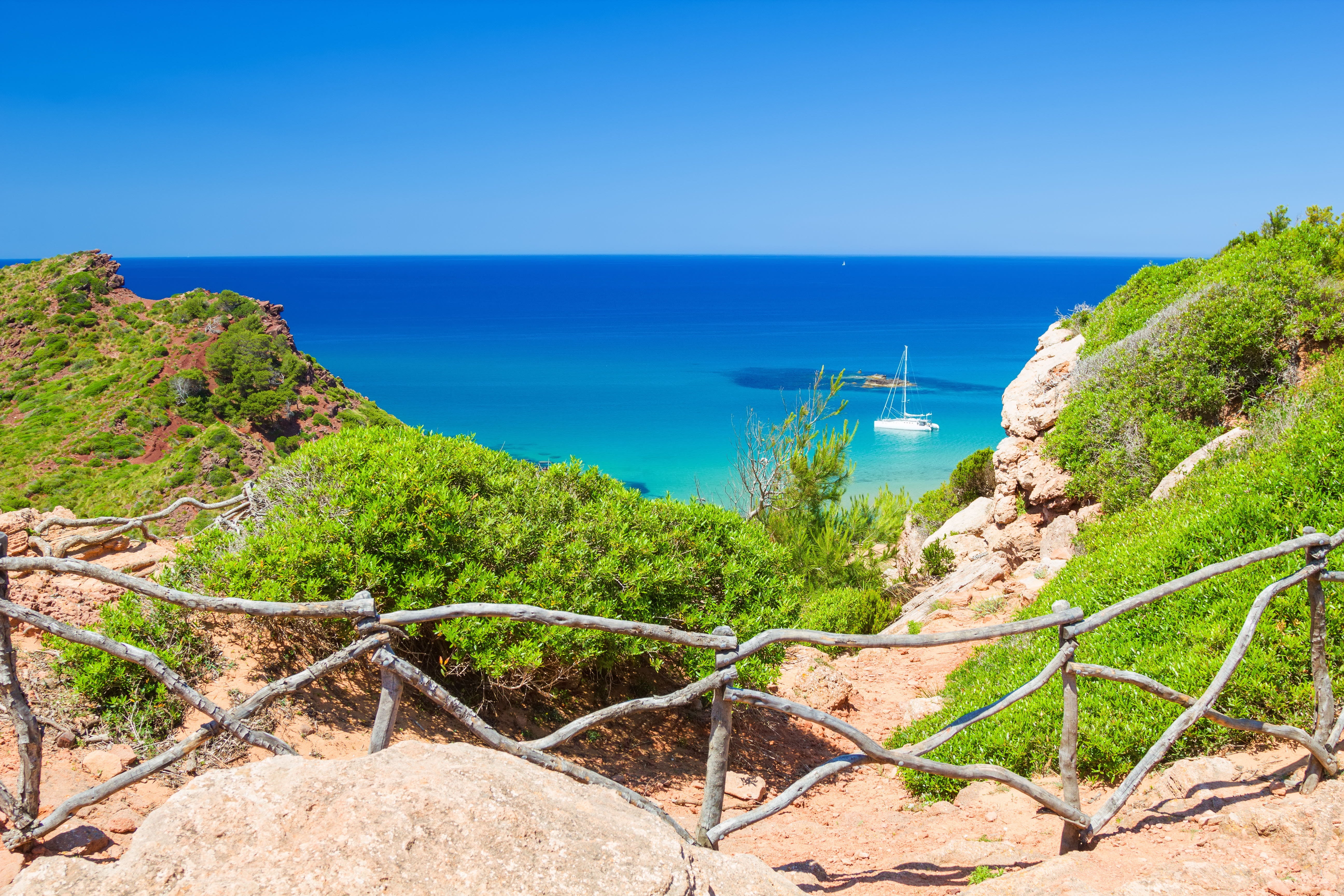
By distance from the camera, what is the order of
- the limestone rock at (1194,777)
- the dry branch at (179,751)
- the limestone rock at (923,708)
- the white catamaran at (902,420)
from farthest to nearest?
the white catamaran at (902,420) → the limestone rock at (923,708) → the limestone rock at (1194,777) → the dry branch at (179,751)

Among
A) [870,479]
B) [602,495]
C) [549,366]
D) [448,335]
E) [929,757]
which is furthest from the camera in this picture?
[448,335]

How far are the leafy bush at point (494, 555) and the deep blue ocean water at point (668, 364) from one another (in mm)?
16667

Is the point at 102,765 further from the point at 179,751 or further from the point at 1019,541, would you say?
the point at 1019,541

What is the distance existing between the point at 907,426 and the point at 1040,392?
137ft

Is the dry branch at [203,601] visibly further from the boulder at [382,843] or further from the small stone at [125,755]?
the small stone at [125,755]

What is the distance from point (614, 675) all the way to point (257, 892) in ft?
15.3

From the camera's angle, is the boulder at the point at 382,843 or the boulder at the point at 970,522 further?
the boulder at the point at 970,522

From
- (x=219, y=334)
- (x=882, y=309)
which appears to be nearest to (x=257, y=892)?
(x=219, y=334)

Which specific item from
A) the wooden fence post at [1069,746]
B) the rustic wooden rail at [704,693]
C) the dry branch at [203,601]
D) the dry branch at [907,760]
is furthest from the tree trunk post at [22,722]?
the wooden fence post at [1069,746]

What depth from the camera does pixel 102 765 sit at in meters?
3.87

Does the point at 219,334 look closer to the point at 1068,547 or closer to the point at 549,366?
the point at 1068,547

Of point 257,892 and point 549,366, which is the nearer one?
point 257,892

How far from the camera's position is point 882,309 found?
473 feet

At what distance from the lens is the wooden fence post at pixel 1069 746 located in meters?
3.58
